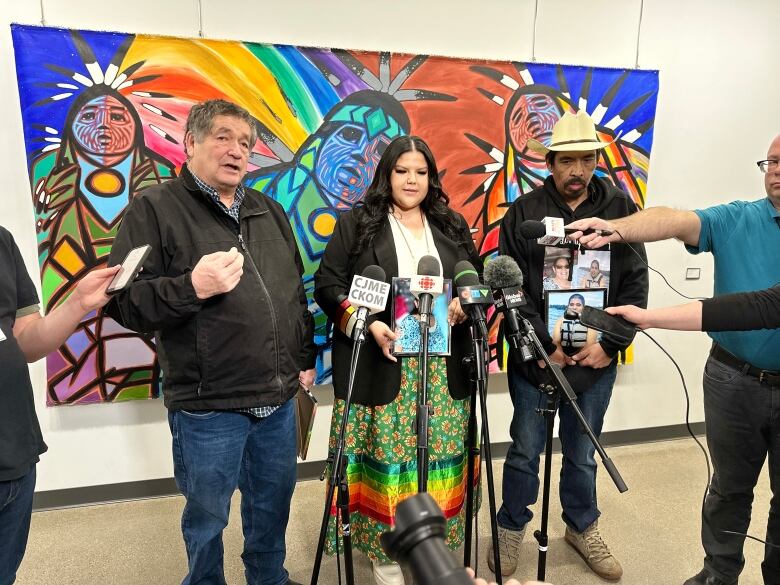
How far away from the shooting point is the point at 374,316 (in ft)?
5.89

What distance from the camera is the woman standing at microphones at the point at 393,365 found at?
177 centimetres

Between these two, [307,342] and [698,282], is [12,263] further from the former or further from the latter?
[698,282]

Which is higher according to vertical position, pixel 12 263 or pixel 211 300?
pixel 12 263

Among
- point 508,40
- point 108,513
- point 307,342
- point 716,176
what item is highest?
point 508,40

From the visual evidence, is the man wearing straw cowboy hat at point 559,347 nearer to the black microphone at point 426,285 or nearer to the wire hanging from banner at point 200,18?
the black microphone at point 426,285

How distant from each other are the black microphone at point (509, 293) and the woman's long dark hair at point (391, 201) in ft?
1.73

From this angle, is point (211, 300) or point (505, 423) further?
point (505, 423)

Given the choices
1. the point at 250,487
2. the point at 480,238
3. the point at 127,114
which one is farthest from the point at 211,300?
the point at 480,238

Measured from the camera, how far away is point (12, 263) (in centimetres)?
125

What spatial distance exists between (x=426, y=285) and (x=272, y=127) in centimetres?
142

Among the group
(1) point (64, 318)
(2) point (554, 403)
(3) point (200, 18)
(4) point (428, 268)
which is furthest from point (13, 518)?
(3) point (200, 18)

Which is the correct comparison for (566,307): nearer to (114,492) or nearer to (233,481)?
(233,481)

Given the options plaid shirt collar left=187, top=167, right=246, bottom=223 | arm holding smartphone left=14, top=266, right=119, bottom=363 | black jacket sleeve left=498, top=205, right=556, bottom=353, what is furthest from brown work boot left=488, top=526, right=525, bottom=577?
arm holding smartphone left=14, top=266, right=119, bottom=363

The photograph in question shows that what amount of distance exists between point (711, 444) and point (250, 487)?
1.61 m
